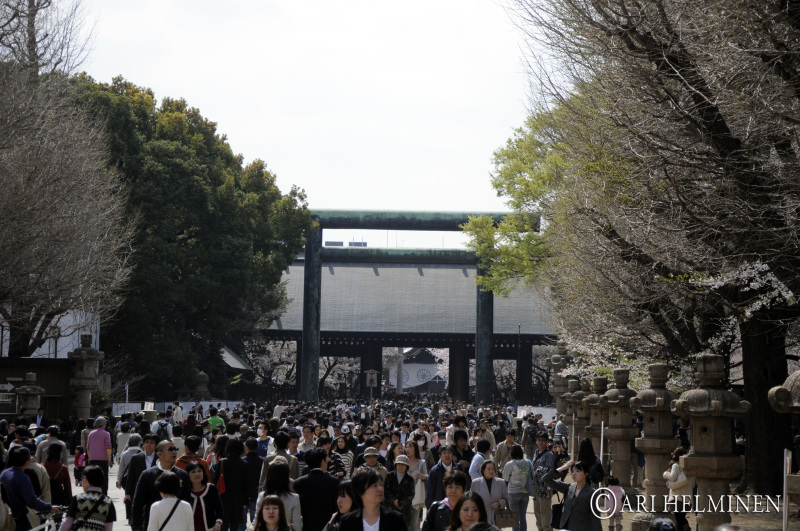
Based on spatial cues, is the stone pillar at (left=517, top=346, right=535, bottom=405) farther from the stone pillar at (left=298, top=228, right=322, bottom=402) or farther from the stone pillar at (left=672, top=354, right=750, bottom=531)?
the stone pillar at (left=672, top=354, right=750, bottom=531)

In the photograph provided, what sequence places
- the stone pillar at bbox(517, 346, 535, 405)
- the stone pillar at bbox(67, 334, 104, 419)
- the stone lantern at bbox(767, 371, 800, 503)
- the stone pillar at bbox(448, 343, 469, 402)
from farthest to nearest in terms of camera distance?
1. the stone pillar at bbox(448, 343, 469, 402)
2. the stone pillar at bbox(517, 346, 535, 405)
3. the stone pillar at bbox(67, 334, 104, 419)
4. the stone lantern at bbox(767, 371, 800, 503)

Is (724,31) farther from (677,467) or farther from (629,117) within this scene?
(677,467)

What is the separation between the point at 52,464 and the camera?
10.2m

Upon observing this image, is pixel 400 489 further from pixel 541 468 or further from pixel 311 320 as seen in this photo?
pixel 311 320

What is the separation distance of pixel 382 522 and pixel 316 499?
1759 millimetres

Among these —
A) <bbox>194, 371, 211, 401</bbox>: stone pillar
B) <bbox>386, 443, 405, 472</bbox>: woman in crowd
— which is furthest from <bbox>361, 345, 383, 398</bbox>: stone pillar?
<bbox>386, 443, 405, 472</bbox>: woman in crowd

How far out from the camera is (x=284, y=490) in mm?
7609

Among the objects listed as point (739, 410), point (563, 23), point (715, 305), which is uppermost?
point (563, 23)

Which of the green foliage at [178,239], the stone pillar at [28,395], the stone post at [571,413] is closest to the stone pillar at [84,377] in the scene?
the stone pillar at [28,395]

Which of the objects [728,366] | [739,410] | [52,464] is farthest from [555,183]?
[52,464]

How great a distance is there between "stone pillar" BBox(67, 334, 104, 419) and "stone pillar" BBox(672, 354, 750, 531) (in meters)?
19.5

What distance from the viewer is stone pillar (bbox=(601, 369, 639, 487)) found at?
15.8 meters

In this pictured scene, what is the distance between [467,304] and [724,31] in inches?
1535

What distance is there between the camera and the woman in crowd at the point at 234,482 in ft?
32.6
